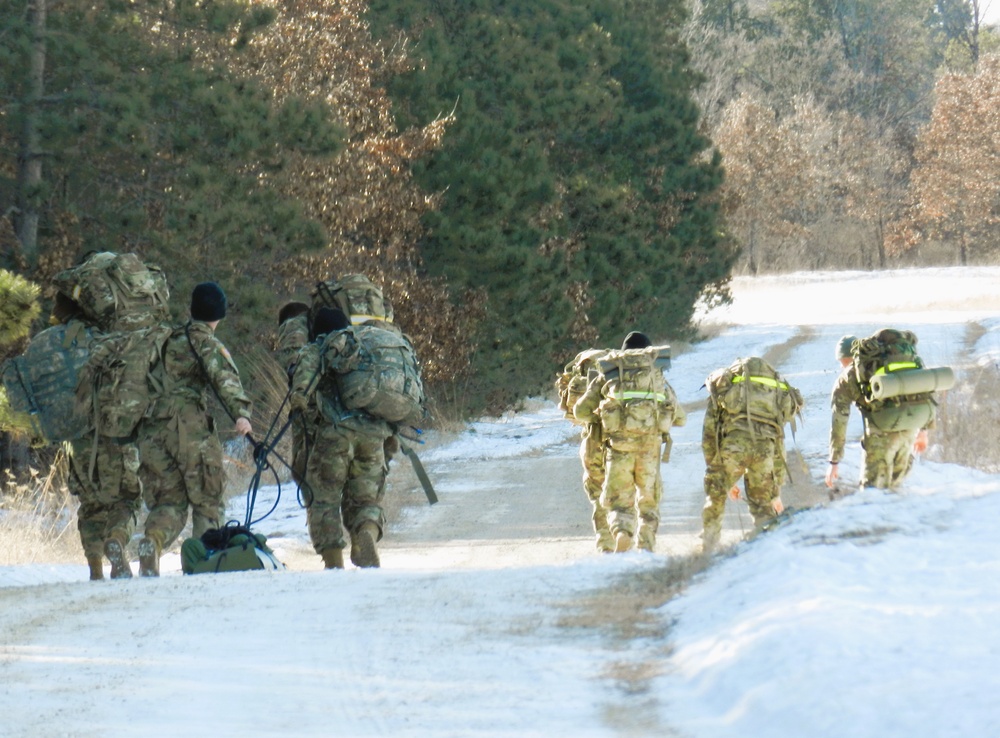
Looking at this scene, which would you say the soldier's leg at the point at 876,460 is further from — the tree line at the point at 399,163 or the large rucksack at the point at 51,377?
the tree line at the point at 399,163

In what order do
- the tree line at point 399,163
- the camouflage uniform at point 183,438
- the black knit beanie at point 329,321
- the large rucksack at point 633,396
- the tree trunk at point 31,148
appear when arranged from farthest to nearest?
the tree line at point 399,163, the tree trunk at point 31,148, the large rucksack at point 633,396, the black knit beanie at point 329,321, the camouflage uniform at point 183,438

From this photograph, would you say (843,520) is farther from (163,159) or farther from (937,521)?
(163,159)

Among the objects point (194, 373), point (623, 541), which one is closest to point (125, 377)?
point (194, 373)

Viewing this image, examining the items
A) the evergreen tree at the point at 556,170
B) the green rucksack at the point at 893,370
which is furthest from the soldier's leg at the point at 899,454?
the evergreen tree at the point at 556,170

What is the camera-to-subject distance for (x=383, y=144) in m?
18.3

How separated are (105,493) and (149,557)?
503mm

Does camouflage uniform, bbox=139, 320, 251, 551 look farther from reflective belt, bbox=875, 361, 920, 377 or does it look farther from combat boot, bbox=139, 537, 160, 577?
reflective belt, bbox=875, 361, 920, 377

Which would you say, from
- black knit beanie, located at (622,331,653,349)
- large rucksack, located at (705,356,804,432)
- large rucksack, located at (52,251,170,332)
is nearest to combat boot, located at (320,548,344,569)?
large rucksack, located at (52,251,170,332)

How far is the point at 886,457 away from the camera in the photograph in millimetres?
10688

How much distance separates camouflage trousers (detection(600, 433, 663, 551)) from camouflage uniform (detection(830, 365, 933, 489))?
1514 mm

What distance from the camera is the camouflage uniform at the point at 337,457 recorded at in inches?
362

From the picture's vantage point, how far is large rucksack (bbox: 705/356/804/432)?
10250mm

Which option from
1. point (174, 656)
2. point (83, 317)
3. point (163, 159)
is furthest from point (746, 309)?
point (174, 656)

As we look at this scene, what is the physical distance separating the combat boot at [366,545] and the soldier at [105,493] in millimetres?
1324
